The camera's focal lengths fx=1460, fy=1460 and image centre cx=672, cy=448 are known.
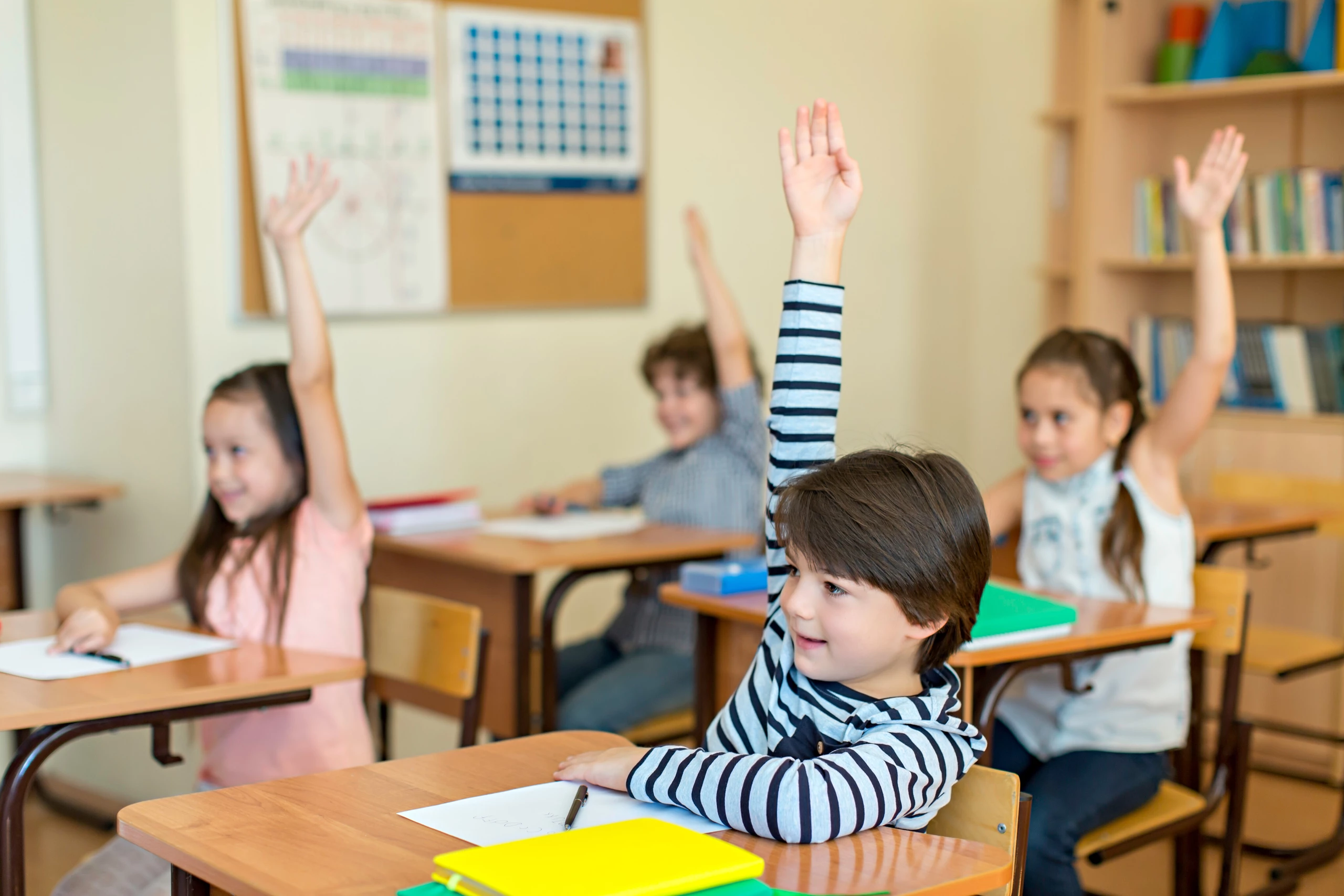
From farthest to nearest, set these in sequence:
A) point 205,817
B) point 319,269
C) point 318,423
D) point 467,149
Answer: point 467,149 → point 319,269 → point 318,423 → point 205,817

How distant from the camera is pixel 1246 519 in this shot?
3.17 m

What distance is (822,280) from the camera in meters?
1.62

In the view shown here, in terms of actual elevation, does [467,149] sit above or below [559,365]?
above

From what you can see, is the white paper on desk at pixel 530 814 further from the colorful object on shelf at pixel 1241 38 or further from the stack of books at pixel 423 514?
the colorful object on shelf at pixel 1241 38

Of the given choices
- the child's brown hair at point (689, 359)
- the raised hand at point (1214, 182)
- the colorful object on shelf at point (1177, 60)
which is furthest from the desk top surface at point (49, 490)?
the colorful object on shelf at point (1177, 60)


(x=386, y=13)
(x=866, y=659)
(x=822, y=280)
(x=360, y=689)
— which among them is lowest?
(x=360, y=689)

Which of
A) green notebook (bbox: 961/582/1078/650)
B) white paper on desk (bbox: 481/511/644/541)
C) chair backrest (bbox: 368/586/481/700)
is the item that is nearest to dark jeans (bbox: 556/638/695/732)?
white paper on desk (bbox: 481/511/644/541)

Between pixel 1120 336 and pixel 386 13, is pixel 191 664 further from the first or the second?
pixel 1120 336

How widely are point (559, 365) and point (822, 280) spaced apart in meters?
2.43

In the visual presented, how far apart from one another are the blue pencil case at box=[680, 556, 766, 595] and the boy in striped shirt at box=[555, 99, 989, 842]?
0.86 meters

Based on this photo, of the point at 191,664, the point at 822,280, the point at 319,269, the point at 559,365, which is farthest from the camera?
the point at 559,365

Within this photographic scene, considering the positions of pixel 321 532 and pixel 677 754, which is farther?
pixel 321 532

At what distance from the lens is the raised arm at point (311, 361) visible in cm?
218

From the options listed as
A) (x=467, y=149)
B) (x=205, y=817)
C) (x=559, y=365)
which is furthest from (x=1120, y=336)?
(x=205, y=817)
